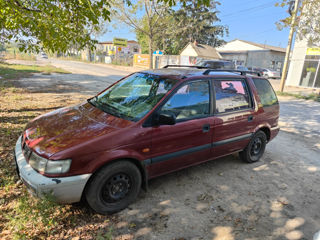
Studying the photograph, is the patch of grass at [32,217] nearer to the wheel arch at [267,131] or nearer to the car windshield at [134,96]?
the car windshield at [134,96]

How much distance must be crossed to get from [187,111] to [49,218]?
2240 millimetres

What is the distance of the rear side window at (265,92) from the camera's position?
14.4 feet

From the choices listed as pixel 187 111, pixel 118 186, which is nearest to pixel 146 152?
pixel 118 186

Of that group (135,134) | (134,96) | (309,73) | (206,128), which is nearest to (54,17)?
(134,96)

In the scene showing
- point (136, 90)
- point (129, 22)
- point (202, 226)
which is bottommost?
point (202, 226)

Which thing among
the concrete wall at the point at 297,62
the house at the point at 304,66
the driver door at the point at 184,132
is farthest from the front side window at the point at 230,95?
the concrete wall at the point at 297,62

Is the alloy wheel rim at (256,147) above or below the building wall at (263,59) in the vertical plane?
below

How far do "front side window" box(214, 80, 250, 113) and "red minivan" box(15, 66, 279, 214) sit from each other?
0.06 ft

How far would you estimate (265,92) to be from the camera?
4543 mm

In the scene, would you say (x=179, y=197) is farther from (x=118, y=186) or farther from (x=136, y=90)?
(x=136, y=90)

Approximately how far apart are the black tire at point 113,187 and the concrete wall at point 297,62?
2178cm

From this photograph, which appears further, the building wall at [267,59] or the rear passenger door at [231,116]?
the building wall at [267,59]

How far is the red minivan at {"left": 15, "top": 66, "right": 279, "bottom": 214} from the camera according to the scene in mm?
2461

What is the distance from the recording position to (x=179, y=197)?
10.8 feet
